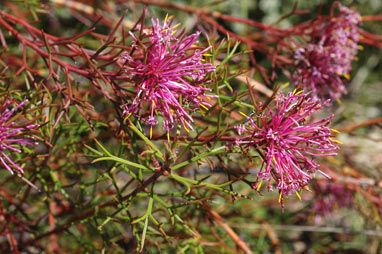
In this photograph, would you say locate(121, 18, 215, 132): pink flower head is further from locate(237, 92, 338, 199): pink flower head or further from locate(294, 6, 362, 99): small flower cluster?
locate(294, 6, 362, 99): small flower cluster

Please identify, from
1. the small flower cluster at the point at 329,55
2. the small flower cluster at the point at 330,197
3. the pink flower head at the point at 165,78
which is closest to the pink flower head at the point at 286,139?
the pink flower head at the point at 165,78

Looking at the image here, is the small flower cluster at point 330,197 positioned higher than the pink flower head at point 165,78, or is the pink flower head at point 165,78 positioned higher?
the pink flower head at point 165,78

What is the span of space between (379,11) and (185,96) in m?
2.67

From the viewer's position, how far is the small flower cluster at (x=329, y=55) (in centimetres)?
81

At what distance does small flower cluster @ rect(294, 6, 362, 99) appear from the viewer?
2.67ft

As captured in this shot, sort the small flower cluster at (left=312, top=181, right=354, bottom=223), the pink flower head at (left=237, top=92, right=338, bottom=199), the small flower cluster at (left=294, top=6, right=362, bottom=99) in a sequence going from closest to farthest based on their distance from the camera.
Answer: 1. the pink flower head at (left=237, top=92, right=338, bottom=199)
2. the small flower cluster at (left=294, top=6, right=362, bottom=99)
3. the small flower cluster at (left=312, top=181, right=354, bottom=223)

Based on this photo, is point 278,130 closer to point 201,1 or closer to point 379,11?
point 201,1

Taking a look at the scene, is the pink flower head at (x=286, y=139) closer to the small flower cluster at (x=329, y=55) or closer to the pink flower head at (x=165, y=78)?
the pink flower head at (x=165, y=78)

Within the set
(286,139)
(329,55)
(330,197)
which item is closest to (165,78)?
(286,139)

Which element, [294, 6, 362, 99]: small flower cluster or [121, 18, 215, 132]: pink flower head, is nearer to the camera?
[121, 18, 215, 132]: pink flower head

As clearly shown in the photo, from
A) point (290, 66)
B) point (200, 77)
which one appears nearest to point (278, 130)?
point (200, 77)

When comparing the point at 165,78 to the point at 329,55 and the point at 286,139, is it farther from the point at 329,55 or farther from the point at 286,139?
the point at 329,55

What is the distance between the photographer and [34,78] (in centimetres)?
68

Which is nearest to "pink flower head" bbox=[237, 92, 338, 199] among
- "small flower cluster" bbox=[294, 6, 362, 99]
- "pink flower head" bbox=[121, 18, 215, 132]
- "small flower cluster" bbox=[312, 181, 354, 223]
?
"pink flower head" bbox=[121, 18, 215, 132]
